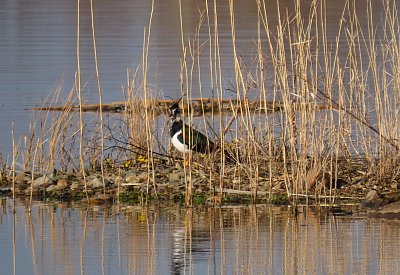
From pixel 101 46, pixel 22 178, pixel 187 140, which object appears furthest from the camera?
pixel 101 46

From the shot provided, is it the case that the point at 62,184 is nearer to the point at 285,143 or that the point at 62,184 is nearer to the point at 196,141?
the point at 196,141

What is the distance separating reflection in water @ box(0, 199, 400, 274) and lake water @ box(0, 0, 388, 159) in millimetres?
3001

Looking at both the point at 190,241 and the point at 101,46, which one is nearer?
the point at 190,241

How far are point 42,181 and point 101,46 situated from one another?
1588 cm

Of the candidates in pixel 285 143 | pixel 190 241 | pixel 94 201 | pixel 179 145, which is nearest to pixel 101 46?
pixel 179 145

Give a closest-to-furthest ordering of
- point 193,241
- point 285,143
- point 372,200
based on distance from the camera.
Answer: point 193,241, point 372,200, point 285,143

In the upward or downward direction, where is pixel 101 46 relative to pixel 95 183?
upward

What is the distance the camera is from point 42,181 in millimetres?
10516

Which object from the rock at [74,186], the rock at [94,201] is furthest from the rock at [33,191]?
the rock at [94,201]

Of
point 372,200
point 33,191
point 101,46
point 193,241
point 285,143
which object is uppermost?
point 101,46

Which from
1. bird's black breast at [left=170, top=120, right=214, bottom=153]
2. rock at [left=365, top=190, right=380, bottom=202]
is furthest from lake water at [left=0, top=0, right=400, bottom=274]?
bird's black breast at [left=170, top=120, right=214, bottom=153]

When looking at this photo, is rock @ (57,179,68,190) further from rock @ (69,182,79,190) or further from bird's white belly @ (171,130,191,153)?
bird's white belly @ (171,130,191,153)

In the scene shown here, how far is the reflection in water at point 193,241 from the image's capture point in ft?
24.5

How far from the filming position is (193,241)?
8.34 m
